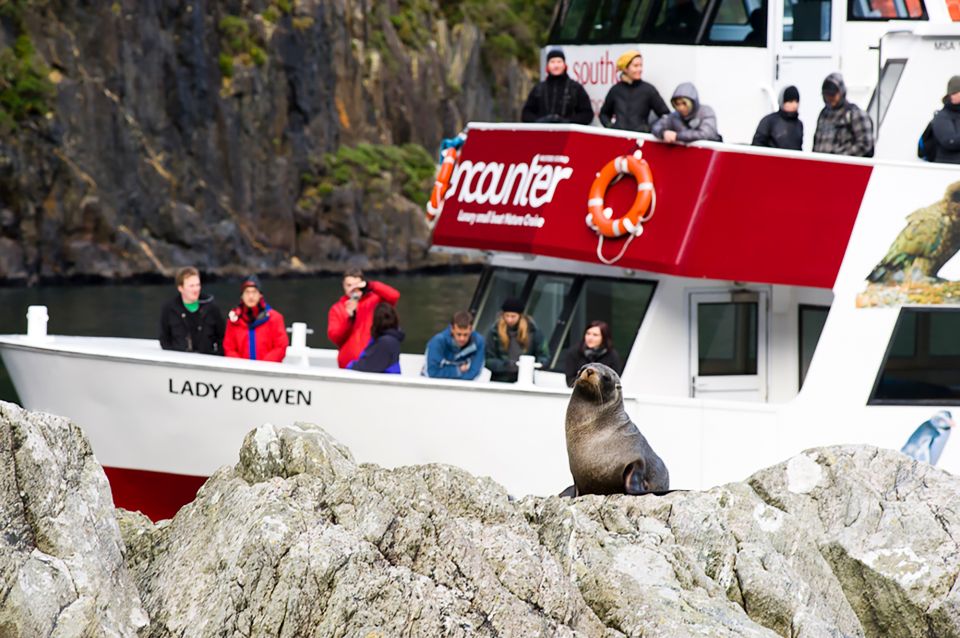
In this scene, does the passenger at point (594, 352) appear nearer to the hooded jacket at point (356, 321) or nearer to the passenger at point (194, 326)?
the hooded jacket at point (356, 321)

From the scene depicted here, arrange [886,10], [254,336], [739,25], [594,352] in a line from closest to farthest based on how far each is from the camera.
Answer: [594,352]
[254,336]
[739,25]
[886,10]

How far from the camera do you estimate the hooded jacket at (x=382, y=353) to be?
1427 centimetres

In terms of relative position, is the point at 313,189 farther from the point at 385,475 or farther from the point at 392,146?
the point at 385,475

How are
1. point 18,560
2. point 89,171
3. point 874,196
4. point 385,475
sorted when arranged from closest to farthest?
point 18,560 → point 385,475 → point 874,196 → point 89,171

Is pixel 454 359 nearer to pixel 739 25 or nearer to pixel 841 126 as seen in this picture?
pixel 841 126

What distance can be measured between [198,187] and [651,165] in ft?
169

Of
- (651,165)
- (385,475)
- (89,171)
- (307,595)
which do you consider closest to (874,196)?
(651,165)

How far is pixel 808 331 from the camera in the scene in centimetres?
1474

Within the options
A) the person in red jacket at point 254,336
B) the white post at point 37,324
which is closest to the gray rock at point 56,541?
the person in red jacket at point 254,336

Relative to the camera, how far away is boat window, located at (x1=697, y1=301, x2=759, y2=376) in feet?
48.5

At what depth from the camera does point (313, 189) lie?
68500 mm

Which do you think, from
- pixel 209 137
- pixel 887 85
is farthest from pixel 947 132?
pixel 209 137

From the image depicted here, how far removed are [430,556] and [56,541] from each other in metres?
1.72

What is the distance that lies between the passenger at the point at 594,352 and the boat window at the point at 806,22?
3.73 m
